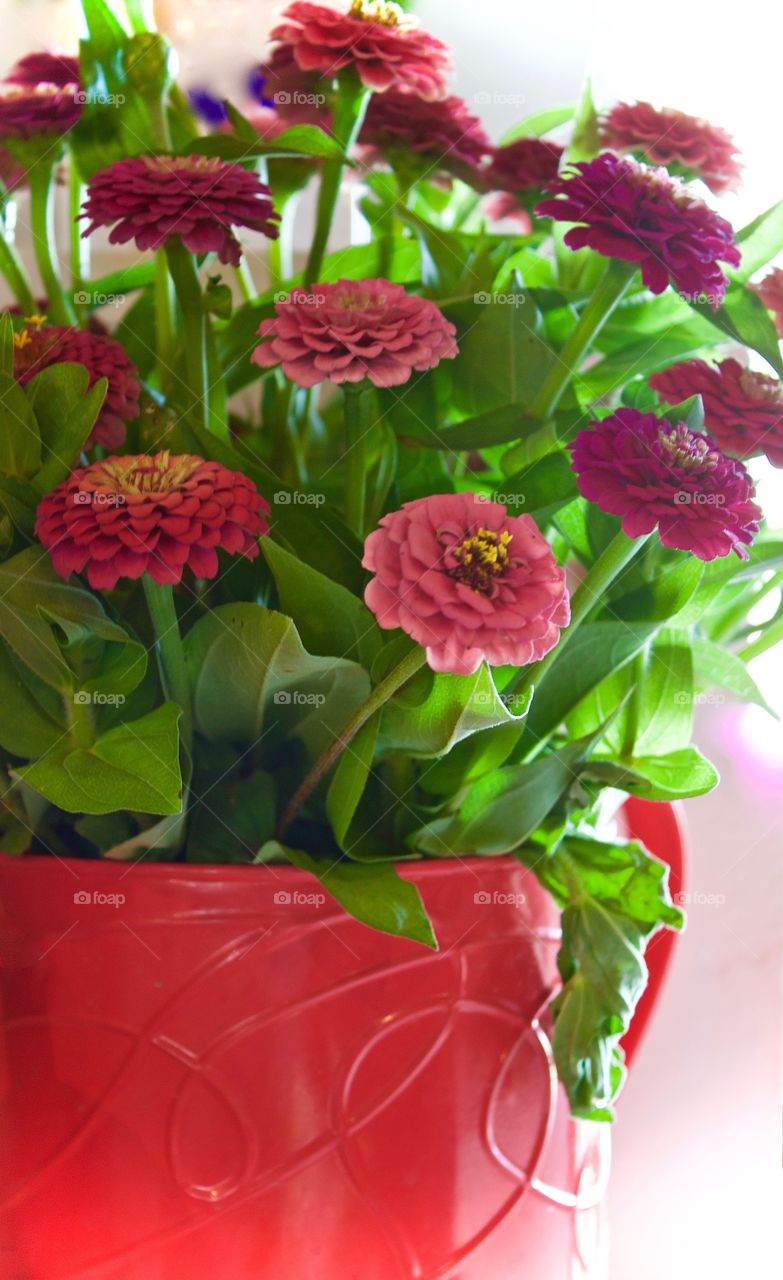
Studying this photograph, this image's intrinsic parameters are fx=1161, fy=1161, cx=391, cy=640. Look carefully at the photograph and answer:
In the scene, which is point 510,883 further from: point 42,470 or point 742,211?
point 742,211

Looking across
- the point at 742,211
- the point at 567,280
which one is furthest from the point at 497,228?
the point at 567,280

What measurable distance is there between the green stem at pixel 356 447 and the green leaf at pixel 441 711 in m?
0.08

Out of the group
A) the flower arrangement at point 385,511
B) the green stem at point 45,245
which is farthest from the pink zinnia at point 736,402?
the green stem at point 45,245

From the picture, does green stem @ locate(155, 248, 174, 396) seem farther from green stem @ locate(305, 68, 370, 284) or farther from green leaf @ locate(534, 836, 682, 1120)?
green leaf @ locate(534, 836, 682, 1120)

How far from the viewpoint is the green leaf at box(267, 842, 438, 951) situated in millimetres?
332

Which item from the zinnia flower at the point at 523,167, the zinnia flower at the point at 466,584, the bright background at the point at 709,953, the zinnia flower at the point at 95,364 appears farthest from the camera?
the bright background at the point at 709,953

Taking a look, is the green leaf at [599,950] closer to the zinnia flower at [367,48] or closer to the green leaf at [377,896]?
the green leaf at [377,896]

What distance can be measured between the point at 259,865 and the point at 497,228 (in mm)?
506

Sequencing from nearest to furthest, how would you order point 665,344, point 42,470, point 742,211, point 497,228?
1. point 42,470
2. point 665,344
3. point 742,211
4. point 497,228

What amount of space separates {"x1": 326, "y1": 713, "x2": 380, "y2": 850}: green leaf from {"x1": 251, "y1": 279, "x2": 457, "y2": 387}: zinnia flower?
0.32ft

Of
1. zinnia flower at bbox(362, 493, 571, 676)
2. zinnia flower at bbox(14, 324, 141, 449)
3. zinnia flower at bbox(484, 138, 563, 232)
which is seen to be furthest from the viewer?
zinnia flower at bbox(484, 138, 563, 232)

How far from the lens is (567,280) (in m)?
0.48

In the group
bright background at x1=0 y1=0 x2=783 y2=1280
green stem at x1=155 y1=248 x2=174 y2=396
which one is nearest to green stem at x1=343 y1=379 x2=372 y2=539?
green stem at x1=155 y1=248 x2=174 y2=396

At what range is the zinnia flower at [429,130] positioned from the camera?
47 cm
